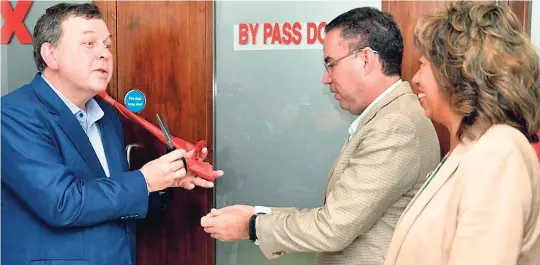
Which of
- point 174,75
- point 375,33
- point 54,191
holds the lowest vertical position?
point 54,191

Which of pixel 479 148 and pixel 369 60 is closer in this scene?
pixel 479 148

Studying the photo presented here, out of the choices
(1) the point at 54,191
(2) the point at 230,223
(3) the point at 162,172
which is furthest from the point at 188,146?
(1) the point at 54,191

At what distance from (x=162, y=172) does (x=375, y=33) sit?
0.73 m

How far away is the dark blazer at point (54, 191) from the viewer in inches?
60.0

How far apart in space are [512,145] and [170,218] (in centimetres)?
147

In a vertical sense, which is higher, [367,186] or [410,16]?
[410,16]

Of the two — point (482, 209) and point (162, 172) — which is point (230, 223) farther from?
point (482, 209)

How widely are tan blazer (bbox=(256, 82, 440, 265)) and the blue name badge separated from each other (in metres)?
0.79

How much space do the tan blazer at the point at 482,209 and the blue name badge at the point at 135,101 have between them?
127 cm

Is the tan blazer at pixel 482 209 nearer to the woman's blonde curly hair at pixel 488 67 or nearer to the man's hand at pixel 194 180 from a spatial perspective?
the woman's blonde curly hair at pixel 488 67

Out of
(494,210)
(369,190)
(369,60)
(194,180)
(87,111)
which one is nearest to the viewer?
(494,210)

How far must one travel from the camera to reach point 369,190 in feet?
4.75

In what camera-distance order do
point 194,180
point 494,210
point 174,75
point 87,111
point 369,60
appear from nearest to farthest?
point 494,210 → point 369,60 → point 87,111 → point 194,180 → point 174,75

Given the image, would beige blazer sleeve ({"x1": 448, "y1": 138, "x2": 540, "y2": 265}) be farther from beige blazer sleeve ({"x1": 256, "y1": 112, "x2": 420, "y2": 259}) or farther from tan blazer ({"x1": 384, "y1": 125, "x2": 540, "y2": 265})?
beige blazer sleeve ({"x1": 256, "y1": 112, "x2": 420, "y2": 259})
